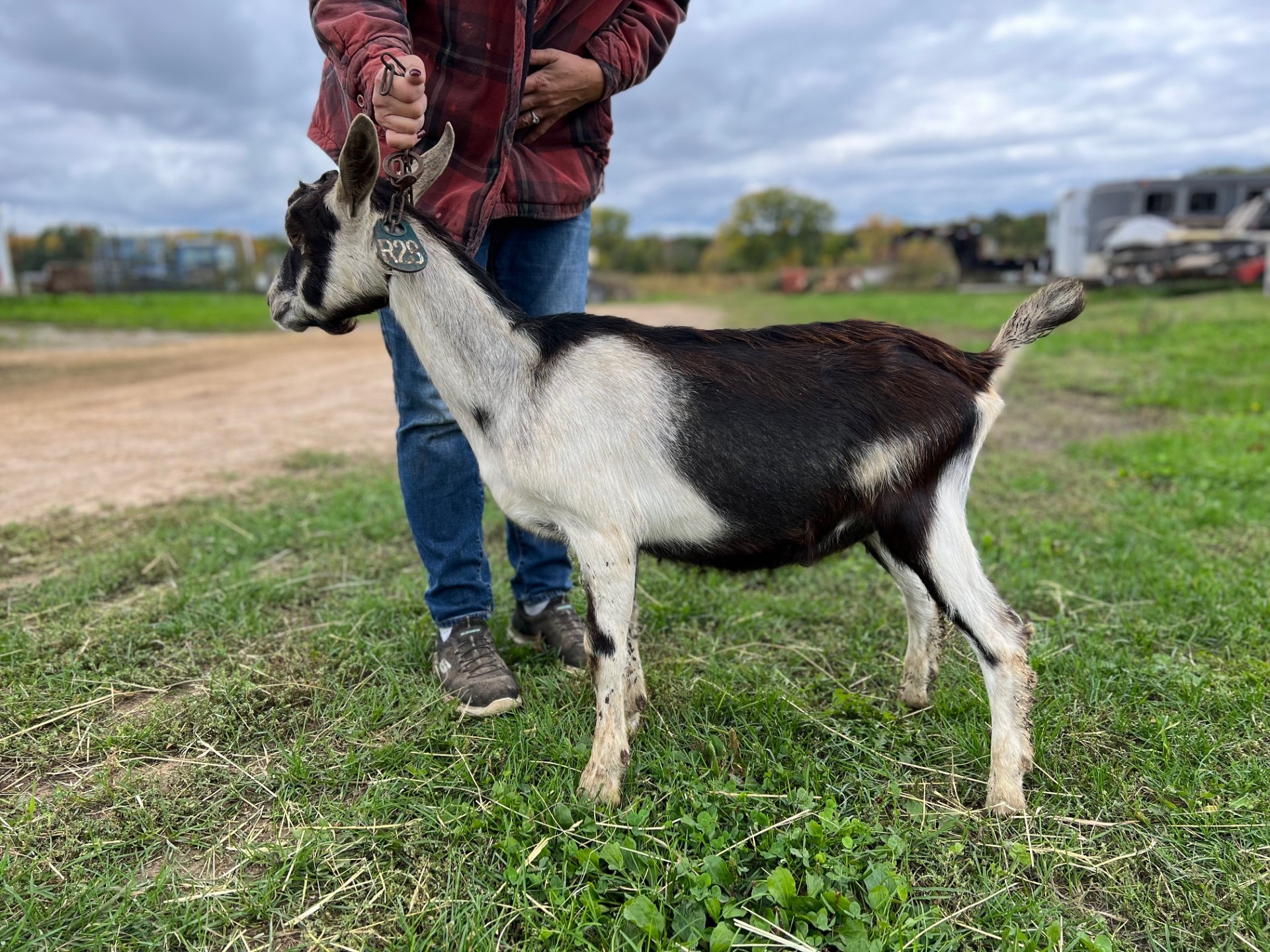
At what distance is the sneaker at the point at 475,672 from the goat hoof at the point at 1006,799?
1.53 m

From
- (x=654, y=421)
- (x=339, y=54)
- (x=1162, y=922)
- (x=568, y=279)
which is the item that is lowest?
(x=1162, y=922)

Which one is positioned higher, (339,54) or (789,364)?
(339,54)

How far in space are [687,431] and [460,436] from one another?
100 cm

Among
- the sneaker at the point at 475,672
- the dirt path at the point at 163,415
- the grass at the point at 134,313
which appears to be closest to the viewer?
the sneaker at the point at 475,672

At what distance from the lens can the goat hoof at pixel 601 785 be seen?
245 centimetres

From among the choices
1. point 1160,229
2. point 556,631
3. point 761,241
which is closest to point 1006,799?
point 556,631

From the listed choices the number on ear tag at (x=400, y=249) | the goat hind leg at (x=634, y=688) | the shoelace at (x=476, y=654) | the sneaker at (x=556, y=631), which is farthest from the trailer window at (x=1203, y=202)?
the number on ear tag at (x=400, y=249)

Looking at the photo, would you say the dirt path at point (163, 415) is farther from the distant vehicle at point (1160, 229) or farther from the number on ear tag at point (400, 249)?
the distant vehicle at point (1160, 229)

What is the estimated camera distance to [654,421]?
8.17ft

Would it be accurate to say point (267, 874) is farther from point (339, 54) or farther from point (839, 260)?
point (839, 260)

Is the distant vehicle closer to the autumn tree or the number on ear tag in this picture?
the autumn tree

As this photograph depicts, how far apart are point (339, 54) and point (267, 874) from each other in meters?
2.30

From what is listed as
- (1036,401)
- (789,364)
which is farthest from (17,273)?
(789,364)

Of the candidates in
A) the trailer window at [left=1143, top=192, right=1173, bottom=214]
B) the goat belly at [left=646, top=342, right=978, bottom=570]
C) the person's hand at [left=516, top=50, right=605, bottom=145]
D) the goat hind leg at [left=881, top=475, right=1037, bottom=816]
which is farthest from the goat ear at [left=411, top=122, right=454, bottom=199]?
the trailer window at [left=1143, top=192, right=1173, bottom=214]
